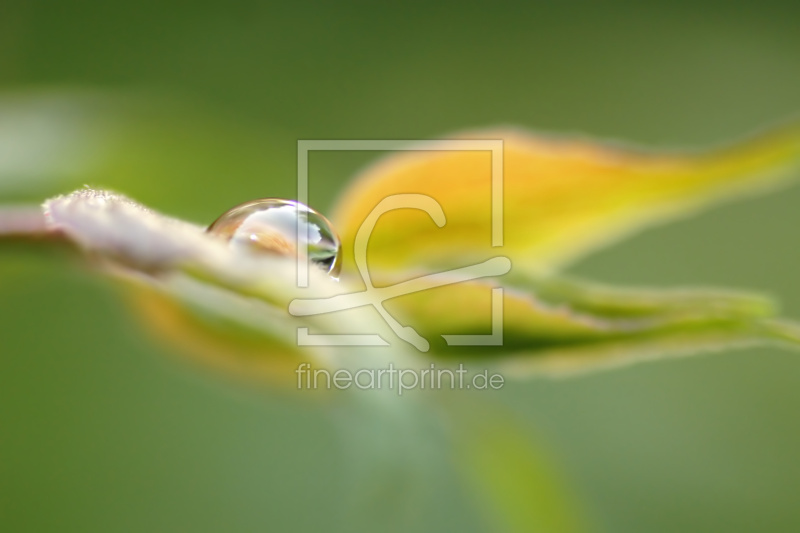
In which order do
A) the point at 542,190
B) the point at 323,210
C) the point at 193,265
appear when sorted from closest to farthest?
the point at 193,265
the point at 542,190
the point at 323,210

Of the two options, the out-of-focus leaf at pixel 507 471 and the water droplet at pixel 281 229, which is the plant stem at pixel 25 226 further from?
the out-of-focus leaf at pixel 507 471

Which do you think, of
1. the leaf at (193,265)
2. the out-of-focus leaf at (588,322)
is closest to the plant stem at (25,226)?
the leaf at (193,265)

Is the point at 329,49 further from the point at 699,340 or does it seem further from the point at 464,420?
the point at 699,340

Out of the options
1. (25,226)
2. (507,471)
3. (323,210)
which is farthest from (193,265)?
(323,210)

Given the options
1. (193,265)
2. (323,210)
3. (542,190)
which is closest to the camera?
(193,265)

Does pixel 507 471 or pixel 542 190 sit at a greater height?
pixel 542 190

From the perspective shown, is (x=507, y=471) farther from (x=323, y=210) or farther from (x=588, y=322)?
(x=323, y=210)

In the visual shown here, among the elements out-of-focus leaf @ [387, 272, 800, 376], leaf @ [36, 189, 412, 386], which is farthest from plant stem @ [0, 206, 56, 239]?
out-of-focus leaf @ [387, 272, 800, 376]
